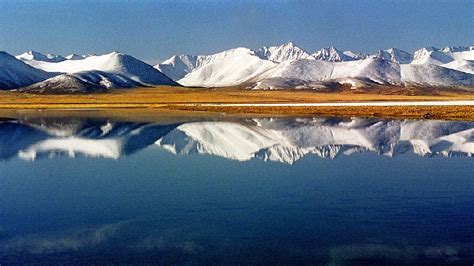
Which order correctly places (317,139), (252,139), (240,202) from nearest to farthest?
(240,202) → (317,139) → (252,139)

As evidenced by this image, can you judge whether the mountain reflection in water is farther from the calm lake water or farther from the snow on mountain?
the calm lake water

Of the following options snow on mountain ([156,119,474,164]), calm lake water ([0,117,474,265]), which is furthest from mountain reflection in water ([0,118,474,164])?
calm lake water ([0,117,474,265])

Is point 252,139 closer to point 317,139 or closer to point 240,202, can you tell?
point 317,139

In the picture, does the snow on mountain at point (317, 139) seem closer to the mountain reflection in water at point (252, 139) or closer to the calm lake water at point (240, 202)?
the mountain reflection in water at point (252, 139)

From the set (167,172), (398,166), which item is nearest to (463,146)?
(398,166)

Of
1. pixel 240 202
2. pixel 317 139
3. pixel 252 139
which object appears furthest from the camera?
pixel 252 139

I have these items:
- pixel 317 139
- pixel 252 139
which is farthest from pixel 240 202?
pixel 317 139

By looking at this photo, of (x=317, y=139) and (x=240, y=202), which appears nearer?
(x=240, y=202)
